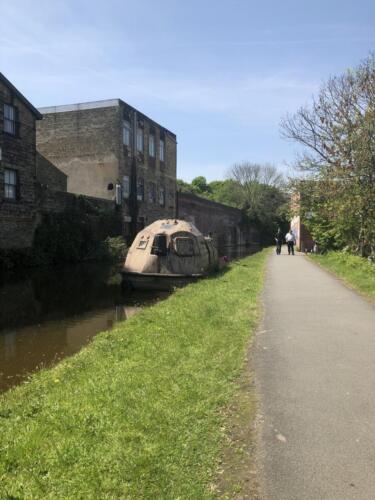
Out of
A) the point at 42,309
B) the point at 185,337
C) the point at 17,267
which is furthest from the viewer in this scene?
the point at 17,267

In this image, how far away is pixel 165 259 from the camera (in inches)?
622

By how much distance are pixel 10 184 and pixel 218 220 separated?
1346 inches

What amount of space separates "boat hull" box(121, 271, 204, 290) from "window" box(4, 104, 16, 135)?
12.0 meters

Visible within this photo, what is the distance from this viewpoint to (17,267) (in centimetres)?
2131

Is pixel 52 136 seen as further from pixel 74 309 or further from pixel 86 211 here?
pixel 74 309

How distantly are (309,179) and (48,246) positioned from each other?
1399cm

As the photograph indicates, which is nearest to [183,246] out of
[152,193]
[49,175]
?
[49,175]

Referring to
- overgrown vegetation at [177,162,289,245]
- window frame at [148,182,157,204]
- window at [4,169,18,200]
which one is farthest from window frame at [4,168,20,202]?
overgrown vegetation at [177,162,289,245]

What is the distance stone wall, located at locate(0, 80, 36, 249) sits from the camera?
2205 centimetres

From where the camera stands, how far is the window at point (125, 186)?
34438 millimetres

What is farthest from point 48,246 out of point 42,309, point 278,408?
point 278,408

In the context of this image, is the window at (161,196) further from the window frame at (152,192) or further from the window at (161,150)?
the window at (161,150)

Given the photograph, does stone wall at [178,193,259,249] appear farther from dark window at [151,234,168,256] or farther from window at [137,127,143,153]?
dark window at [151,234,168,256]

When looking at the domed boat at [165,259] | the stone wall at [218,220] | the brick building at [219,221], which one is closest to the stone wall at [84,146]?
the brick building at [219,221]
